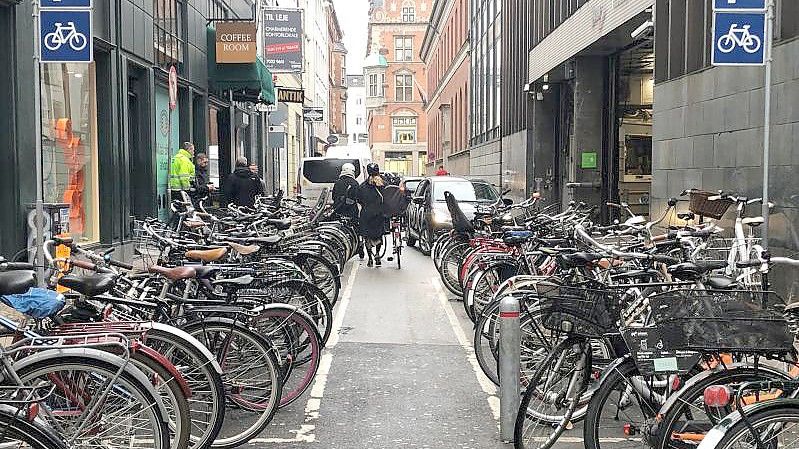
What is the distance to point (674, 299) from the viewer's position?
13.6ft

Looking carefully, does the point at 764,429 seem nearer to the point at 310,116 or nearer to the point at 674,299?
the point at 674,299

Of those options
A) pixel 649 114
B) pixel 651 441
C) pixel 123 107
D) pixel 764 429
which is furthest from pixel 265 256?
pixel 649 114

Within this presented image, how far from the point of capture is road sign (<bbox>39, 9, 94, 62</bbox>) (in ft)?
25.2

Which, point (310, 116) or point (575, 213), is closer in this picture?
point (575, 213)

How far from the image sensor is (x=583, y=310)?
4.65 m

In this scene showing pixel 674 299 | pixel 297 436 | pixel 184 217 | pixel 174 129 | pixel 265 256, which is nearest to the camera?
pixel 674 299

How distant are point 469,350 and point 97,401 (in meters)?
4.83

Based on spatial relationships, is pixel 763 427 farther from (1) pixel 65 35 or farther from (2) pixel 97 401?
(1) pixel 65 35

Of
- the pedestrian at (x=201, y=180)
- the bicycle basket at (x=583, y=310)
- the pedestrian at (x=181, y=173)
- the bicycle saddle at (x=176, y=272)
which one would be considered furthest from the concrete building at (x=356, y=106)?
the bicycle basket at (x=583, y=310)

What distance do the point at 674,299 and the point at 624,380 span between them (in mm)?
544

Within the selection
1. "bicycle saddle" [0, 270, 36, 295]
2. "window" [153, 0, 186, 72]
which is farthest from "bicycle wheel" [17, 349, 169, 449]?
"window" [153, 0, 186, 72]

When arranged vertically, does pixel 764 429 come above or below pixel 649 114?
below

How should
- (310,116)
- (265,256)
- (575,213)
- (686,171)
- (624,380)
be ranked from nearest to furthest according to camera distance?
(624,380) → (265,256) → (575,213) → (686,171) → (310,116)

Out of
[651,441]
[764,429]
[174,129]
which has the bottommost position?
[651,441]
